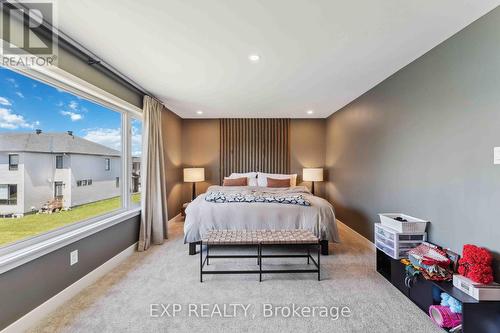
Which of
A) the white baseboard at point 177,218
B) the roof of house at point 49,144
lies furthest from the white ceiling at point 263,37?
the white baseboard at point 177,218

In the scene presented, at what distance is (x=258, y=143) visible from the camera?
5.40 metres

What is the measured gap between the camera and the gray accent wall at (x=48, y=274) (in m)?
1.60

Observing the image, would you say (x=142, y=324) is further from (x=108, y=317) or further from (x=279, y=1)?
(x=279, y=1)

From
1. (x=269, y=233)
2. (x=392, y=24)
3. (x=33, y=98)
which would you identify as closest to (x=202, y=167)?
(x=269, y=233)

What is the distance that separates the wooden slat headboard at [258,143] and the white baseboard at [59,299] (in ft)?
10.4

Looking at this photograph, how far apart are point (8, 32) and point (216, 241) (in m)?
2.37

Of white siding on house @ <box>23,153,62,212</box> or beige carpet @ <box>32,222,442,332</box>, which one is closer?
beige carpet @ <box>32,222,442,332</box>

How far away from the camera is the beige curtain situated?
3.35 metres

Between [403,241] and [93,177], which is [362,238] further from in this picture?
[93,177]

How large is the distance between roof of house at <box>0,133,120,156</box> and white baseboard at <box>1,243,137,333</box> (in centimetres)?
129

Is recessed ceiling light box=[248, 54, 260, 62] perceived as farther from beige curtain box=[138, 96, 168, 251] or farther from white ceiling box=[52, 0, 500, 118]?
beige curtain box=[138, 96, 168, 251]

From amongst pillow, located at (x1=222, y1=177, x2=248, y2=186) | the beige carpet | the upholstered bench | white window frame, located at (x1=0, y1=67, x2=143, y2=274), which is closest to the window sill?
white window frame, located at (x1=0, y1=67, x2=143, y2=274)

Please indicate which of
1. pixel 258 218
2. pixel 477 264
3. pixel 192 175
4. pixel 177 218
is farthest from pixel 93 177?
pixel 477 264

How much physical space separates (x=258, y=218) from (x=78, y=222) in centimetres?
210
